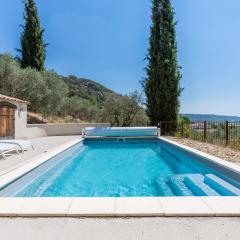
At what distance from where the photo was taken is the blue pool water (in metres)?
5.65

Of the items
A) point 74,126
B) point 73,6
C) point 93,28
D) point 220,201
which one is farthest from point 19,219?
point 93,28

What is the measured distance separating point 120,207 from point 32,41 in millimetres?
26306

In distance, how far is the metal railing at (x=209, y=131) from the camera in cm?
1118

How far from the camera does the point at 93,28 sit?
2105cm

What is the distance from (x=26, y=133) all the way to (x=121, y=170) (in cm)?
864

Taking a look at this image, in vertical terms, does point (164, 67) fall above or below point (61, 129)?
above

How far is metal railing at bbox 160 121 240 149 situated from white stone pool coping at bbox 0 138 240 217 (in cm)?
705

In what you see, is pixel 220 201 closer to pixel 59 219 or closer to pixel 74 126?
pixel 59 219

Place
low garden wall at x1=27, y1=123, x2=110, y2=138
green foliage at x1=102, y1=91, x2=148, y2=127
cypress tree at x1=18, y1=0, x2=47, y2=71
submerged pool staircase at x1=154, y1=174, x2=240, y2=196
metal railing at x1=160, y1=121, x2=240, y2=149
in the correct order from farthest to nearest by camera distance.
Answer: cypress tree at x1=18, y1=0, x2=47, y2=71, green foliage at x1=102, y1=91, x2=148, y2=127, low garden wall at x1=27, y1=123, x2=110, y2=138, metal railing at x1=160, y1=121, x2=240, y2=149, submerged pool staircase at x1=154, y1=174, x2=240, y2=196

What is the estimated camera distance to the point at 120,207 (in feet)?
12.1
